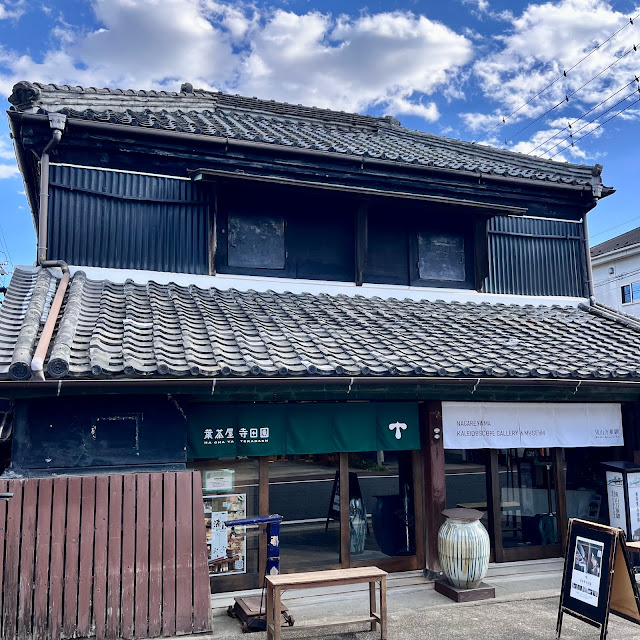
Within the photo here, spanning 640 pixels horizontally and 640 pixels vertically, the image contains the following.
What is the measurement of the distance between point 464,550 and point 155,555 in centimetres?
407

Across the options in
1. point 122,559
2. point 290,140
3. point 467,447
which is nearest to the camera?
point 122,559

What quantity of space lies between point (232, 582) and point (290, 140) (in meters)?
7.42

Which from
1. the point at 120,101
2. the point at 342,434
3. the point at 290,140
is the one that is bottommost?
the point at 342,434

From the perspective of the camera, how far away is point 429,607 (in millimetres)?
7363

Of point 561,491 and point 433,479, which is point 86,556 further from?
point 561,491

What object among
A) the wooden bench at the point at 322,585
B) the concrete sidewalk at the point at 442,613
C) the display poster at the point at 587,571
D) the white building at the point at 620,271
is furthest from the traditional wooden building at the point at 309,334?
the white building at the point at 620,271

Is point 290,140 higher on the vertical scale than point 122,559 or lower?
higher

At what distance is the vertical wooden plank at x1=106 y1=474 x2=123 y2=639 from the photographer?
19.8ft

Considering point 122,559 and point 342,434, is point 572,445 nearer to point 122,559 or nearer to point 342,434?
point 342,434

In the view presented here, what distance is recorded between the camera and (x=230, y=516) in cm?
795

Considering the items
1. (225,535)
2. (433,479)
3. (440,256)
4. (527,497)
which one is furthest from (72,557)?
(440,256)

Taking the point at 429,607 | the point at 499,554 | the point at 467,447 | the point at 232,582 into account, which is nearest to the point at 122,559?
the point at 232,582

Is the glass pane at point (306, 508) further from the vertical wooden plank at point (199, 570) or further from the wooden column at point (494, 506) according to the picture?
the wooden column at point (494, 506)

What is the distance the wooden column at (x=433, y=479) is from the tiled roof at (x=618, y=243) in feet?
79.2
